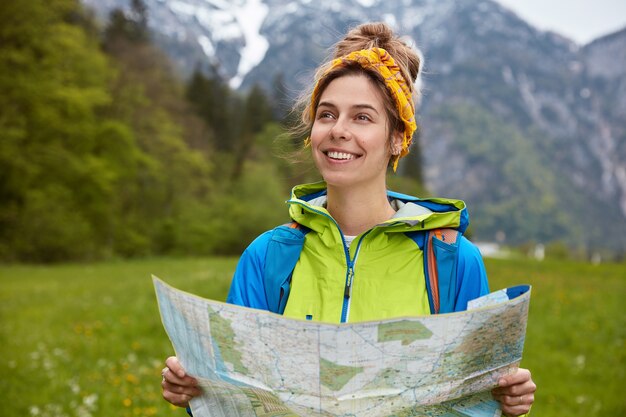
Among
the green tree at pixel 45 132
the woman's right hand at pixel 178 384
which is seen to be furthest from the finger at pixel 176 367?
the green tree at pixel 45 132

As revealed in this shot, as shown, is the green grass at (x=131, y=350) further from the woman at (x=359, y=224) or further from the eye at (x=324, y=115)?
the eye at (x=324, y=115)

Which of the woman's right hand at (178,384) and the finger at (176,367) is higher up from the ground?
the finger at (176,367)

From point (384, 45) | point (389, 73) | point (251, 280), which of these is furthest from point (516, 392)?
point (384, 45)

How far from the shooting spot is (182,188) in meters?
48.8

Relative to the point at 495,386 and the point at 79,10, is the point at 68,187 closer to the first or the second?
the point at 79,10

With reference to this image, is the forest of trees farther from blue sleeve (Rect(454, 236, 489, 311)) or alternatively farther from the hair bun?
blue sleeve (Rect(454, 236, 489, 311))

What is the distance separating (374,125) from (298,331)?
0.90 m

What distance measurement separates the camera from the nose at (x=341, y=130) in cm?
224

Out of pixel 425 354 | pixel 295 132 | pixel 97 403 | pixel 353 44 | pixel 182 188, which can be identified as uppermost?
pixel 353 44

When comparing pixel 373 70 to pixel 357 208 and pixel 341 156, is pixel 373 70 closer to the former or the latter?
pixel 341 156

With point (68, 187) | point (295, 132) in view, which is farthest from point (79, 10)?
point (295, 132)

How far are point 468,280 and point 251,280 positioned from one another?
2.66 feet

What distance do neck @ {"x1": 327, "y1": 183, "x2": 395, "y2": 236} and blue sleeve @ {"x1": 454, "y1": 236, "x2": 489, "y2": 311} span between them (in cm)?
40

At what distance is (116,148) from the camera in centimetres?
3791
